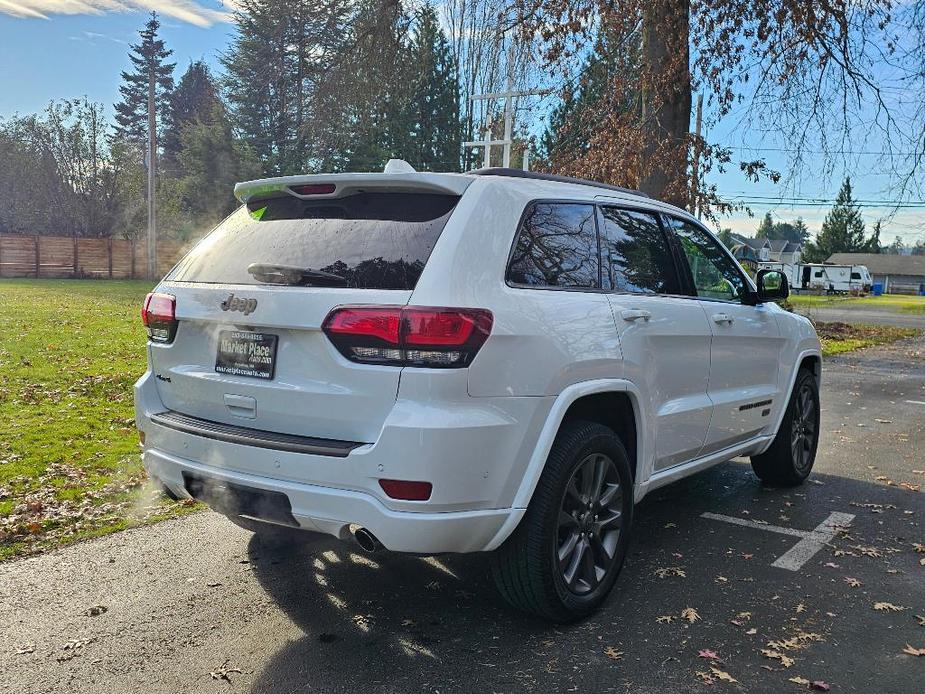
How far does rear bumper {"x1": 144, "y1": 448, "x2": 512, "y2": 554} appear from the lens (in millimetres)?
3074

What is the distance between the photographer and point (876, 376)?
44.1 feet

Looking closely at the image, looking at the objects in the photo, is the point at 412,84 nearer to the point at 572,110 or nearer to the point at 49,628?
the point at 572,110

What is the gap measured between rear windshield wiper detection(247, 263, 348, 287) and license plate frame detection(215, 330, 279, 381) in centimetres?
23

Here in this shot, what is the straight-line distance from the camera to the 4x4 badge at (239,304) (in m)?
3.39

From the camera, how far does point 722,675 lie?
3.25 m

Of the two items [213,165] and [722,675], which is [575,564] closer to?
[722,675]

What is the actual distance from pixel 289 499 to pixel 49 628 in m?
1.31

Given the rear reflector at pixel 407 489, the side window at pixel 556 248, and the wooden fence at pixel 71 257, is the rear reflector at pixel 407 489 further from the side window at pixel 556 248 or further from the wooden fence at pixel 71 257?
the wooden fence at pixel 71 257

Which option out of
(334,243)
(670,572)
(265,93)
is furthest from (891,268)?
(334,243)

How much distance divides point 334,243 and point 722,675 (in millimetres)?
2331

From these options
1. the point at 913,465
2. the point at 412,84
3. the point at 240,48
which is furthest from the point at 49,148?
the point at 913,465

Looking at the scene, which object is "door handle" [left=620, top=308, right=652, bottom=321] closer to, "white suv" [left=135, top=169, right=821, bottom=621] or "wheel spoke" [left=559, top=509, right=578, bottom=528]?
"white suv" [left=135, top=169, right=821, bottom=621]

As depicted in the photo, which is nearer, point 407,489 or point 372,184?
point 407,489

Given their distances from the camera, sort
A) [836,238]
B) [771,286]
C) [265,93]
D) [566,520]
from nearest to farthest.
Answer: [566,520] < [771,286] < [265,93] < [836,238]
